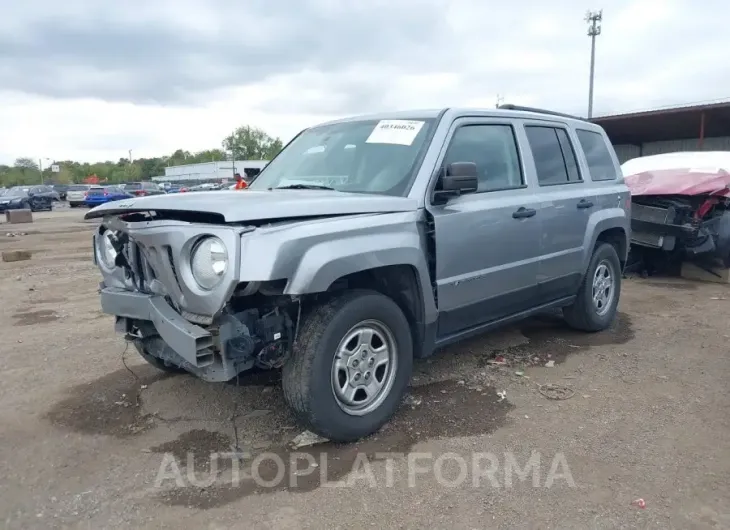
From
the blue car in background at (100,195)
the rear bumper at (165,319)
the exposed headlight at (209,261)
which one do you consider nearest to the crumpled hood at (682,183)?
the exposed headlight at (209,261)

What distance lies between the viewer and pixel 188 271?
306 centimetres

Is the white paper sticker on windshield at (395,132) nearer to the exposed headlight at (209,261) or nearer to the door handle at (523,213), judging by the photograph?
the door handle at (523,213)

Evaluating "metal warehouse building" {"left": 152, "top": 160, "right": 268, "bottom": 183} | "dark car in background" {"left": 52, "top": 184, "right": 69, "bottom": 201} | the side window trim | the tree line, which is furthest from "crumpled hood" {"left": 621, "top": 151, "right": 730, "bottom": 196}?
the tree line

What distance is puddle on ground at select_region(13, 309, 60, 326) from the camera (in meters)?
6.37

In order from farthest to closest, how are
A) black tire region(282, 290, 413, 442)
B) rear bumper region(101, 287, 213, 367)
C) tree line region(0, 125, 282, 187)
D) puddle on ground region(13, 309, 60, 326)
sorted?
tree line region(0, 125, 282, 187), puddle on ground region(13, 309, 60, 326), black tire region(282, 290, 413, 442), rear bumper region(101, 287, 213, 367)

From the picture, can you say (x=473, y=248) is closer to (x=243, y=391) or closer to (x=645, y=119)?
(x=243, y=391)

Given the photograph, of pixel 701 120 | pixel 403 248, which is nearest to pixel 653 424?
pixel 403 248

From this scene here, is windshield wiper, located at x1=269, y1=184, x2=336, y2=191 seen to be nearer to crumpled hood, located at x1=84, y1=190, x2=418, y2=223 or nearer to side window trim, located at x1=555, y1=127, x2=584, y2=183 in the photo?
crumpled hood, located at x1=84, y1=190, x2=418, y2=223

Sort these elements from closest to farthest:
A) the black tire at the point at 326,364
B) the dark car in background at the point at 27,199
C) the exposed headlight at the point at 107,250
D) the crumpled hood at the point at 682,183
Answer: the black tire at the point at 326,364 < the exposed headlight at the point at 107,250 < the crumpled hood at the point at 682,183 < the dark car in background at the point at 27,199

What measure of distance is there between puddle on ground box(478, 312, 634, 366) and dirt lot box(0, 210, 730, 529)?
32 millimetres

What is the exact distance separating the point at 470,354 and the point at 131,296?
9.29 feet

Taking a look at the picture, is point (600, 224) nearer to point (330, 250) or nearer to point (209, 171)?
point (330, 250)

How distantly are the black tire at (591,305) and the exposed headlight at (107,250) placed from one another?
3.89 meters

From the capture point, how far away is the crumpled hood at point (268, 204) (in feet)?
9.89
